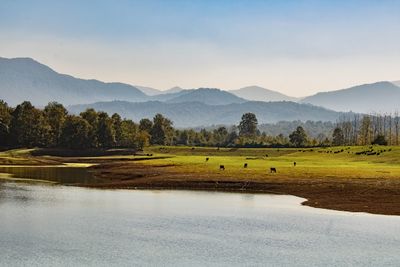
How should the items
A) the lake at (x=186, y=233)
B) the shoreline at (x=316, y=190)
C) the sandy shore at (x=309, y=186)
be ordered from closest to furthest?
the lake at (x=186, y=233) → the shoreline at (x=316, y=190) → the sandy shore at (x=309, y=186)

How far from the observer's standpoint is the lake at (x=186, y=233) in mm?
40188

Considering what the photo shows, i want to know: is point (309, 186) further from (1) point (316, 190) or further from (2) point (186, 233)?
(2) point (186, 233)

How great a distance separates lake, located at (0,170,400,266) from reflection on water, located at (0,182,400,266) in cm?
7

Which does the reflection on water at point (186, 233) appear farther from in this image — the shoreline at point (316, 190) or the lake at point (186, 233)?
the shoreline at point (316, 190)

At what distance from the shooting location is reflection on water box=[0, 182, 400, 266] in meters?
40.2

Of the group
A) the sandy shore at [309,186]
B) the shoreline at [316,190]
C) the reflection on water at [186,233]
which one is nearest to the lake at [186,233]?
the reflection on water at [186,233]

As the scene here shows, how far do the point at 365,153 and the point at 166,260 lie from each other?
115924 mm

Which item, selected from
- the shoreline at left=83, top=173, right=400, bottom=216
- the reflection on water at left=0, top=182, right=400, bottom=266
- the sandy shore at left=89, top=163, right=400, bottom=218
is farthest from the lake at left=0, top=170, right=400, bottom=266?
the sandy shore at left=89, top=163, right=400, bottom=218

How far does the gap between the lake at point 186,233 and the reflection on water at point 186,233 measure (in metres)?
0.07

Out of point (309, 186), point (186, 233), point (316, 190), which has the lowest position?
point (186, 233)

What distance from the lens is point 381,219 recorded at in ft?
189

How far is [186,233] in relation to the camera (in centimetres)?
4909

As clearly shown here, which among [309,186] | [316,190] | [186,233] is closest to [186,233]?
[186,233]

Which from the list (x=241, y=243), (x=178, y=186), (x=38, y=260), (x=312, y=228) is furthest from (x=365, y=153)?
(x=38, y=260)
